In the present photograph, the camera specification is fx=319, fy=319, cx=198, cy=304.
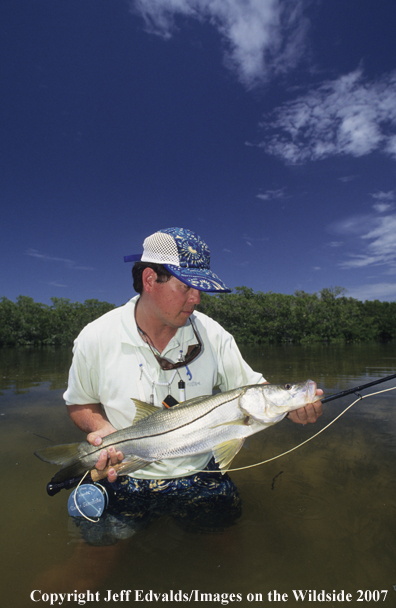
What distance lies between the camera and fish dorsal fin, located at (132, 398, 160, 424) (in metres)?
2.90

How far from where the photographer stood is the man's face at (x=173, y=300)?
3.06 m

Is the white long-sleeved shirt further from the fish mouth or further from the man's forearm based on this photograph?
the fish mouth

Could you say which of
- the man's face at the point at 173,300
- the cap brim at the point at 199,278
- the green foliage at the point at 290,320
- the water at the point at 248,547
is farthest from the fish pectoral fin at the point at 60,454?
the green foliage at the point at 290,320

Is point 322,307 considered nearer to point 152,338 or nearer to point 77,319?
point 77,319

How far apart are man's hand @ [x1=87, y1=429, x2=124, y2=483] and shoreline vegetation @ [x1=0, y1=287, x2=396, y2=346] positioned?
187 feet

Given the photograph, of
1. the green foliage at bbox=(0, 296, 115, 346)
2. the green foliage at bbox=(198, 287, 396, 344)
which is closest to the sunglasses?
the green foliage at bbox=(198, 287, 396, 344)

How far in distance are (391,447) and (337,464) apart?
1.32 m

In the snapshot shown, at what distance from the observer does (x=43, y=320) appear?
2606 inches

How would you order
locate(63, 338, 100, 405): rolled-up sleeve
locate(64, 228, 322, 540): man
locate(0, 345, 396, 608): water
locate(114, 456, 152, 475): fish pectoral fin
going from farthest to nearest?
locate(63, 338, 100, 405): rolled-up sleeve
locate(64, 228, 322, 540): man
locate(114, 456, 152, 475): fish pectoral fin
locate(0, 345, 396, 608): water

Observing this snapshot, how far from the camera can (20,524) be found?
11.7 ft

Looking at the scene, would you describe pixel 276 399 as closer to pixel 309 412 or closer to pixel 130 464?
pixel 309 412

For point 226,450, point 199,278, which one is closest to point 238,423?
point 226,450

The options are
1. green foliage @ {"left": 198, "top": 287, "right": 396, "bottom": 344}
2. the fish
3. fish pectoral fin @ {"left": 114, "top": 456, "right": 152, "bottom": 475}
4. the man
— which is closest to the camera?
the fish

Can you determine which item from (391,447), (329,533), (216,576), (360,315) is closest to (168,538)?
(216,576)
